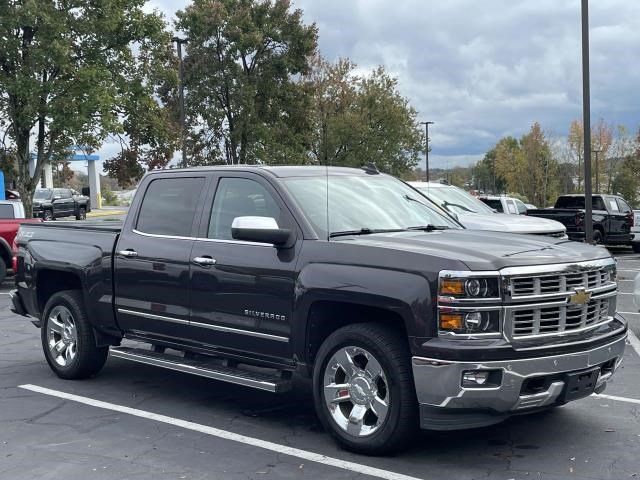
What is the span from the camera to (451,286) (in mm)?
4512

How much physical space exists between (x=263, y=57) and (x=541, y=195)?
41.2 meters

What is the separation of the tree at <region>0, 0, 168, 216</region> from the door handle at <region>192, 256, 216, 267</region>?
45.1 feet

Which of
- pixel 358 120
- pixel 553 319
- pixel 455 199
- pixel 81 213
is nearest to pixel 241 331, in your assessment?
pixel 553 319

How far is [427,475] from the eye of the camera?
4.64m

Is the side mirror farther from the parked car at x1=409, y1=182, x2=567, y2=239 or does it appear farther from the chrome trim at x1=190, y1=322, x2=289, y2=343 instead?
the parked car at x1=409, y1=182, x2=567, y2=239

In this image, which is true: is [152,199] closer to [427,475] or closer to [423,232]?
[423,232]

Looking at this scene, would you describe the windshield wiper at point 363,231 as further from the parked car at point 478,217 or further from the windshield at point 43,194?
the windshield at point 43,194

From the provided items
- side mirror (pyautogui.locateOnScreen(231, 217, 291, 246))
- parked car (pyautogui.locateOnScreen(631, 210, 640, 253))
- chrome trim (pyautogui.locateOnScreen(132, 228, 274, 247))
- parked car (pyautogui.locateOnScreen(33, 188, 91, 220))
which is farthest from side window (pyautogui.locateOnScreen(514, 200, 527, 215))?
parked car (pyautogui.locateOnScreen(33, 188, 91, 220))

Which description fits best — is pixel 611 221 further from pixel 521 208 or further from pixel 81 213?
pixel 81 213

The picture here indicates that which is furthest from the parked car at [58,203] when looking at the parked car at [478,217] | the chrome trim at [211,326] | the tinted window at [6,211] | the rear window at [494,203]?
the chrome trim at [211,326]

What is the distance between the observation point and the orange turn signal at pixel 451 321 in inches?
177

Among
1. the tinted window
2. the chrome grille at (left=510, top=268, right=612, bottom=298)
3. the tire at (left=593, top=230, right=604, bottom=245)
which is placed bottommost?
the tire at (left=593, top=230, right=604, bottom=245)

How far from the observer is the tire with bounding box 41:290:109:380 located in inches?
281

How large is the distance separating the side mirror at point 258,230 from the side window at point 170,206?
1.08 m
